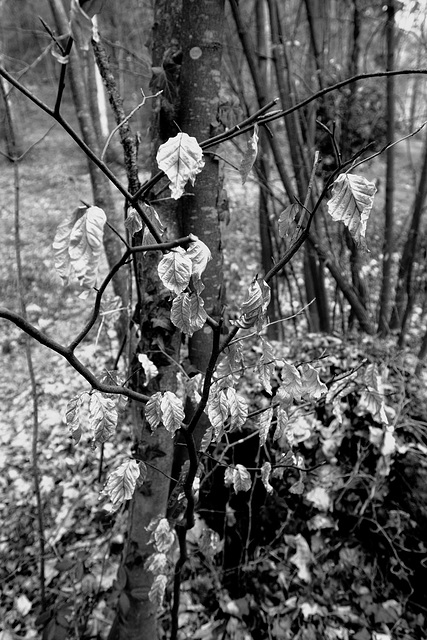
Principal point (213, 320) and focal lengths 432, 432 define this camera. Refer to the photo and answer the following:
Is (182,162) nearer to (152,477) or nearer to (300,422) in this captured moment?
(152,477)

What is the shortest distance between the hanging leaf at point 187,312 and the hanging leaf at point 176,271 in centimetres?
7

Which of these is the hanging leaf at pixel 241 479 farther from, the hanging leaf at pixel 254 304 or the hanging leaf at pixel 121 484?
the hanging leaf at pixel 254 304

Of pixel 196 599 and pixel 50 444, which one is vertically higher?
pixel 50 444

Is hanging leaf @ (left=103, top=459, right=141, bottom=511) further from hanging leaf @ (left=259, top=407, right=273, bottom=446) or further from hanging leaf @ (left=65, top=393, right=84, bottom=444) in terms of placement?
hanging leaf @ (left=259, top=407, right=273, bottom=446)

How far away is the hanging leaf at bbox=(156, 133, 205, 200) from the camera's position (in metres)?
0.62

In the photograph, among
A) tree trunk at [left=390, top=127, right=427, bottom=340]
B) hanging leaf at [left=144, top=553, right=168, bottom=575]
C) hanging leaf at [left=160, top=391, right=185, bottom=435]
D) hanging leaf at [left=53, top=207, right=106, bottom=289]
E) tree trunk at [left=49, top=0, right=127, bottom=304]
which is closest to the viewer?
hanging leaf at [left=53, top=207, right=106, bottom=289]

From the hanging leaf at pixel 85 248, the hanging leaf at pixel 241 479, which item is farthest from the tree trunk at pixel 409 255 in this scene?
the hanging leaf at pixel 85 248

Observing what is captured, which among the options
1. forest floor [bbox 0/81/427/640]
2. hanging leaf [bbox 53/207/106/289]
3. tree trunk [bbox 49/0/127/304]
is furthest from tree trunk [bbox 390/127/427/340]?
hanging leaf [bbox 53/207/106/289]

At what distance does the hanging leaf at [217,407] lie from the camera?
91cm

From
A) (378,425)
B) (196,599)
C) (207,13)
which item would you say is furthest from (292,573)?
(207,13)

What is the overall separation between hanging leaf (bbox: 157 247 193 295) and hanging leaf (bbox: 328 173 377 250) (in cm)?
24

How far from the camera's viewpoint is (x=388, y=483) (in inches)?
78.1

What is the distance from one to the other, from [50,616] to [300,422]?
1223 mm

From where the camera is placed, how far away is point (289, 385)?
3.07ft
